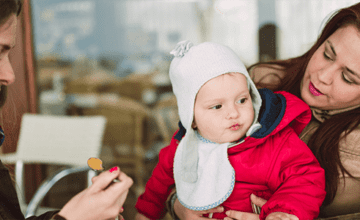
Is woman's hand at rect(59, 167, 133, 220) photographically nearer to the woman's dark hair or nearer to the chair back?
the woman's dark hair

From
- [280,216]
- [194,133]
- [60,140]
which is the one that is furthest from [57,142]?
[280,216]

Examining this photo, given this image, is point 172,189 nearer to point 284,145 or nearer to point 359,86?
point 284,145

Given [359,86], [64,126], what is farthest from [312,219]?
[64,126]

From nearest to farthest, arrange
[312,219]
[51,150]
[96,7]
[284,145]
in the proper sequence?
1. [312,219]
2. [284,145]
3. [51,150]
4. [96,7]

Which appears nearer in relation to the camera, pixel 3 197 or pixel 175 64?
pixel 3 197

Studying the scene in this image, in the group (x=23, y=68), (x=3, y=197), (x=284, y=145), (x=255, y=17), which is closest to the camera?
(x=3, y=197)

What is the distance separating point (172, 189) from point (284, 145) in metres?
0.54

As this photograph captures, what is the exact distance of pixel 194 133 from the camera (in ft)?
3.38

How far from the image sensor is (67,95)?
3.54 meters

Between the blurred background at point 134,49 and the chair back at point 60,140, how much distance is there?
1.24 metres

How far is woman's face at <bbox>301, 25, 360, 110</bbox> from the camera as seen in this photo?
0.93 metres

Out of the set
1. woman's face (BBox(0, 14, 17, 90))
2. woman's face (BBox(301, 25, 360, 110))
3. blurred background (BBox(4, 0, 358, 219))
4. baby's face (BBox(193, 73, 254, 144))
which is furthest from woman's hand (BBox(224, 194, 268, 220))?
blurred background (BBox(4, 0, 358, 219))

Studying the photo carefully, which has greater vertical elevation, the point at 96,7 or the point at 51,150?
the point at 96,7

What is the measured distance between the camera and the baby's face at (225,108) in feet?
2.88
